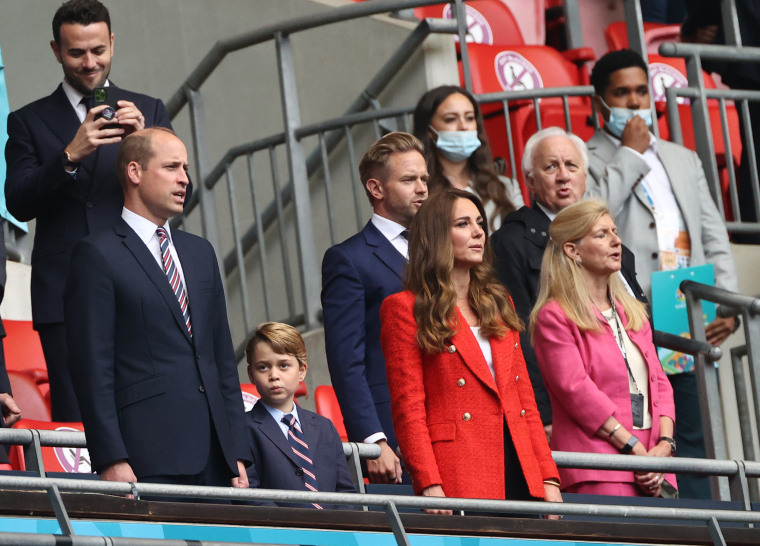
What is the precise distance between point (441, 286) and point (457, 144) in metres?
1.65

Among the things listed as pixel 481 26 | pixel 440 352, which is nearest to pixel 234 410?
pixel 440 352

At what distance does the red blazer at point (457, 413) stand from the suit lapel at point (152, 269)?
59 centimetres

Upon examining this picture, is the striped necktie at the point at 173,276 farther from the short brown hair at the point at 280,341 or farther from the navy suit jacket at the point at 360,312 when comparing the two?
the short brown hair at the point at 280,341

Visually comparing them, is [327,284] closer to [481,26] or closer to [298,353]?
[298,353]

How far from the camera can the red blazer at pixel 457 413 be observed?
4.05m

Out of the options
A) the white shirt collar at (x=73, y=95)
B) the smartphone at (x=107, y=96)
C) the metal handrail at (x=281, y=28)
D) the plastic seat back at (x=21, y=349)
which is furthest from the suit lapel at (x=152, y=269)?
the metal handrail at (x=281, y=28)

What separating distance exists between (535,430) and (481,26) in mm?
6255

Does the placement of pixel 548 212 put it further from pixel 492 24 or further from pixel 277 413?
A: pixel 492 24

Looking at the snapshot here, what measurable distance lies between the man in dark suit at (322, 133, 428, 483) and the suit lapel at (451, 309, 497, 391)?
0.44m

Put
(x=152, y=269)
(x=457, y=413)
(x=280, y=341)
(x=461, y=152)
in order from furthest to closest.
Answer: (x=461, y=152) < (x=280, y=341) < (x=457, y=413) < (x=152, y=269)

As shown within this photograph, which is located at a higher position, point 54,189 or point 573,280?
point 54,189

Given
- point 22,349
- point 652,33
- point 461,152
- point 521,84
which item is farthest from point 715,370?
point 652,33

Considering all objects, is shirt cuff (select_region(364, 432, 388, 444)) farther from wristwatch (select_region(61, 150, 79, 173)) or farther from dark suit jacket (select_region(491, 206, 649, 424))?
wristwatch (select_region(61, 150, 79, 173))

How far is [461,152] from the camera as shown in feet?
19.0
